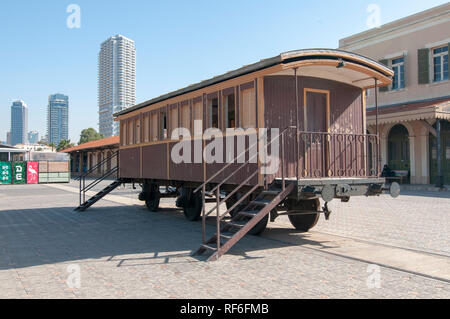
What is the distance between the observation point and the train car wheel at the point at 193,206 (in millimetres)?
10914

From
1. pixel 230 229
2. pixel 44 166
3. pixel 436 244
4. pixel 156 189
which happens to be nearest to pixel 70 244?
pixel 230 229

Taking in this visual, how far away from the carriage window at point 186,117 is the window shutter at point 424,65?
52.0 ft

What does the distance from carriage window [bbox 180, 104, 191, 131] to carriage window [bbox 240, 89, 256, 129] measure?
2.36m

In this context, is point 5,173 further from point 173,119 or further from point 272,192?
point 272,192

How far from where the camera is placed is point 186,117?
425 inches

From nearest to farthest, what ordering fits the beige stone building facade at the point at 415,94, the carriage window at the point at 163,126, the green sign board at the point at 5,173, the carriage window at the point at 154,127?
the carriage window at the point at 163,126 → the carriage window at the point at 154,127 → the beige stone building facade at the point at 415,94 → the green sign board at the point at 5,173

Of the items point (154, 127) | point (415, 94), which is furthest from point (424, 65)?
point (154, 127)

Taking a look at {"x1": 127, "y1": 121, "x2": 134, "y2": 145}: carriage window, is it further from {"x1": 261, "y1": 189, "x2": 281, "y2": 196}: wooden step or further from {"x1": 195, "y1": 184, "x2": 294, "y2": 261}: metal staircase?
{"x1": 261, "y1": 189, "x2": 281, "y2": 196}: wooden step

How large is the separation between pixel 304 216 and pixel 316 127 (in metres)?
2.12

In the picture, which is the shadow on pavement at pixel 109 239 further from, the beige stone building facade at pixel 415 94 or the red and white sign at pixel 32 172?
the red and white sign at pixel 32 172

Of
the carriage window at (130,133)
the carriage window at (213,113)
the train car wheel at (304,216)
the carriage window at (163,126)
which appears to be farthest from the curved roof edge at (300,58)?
the carriage window at (130,133)

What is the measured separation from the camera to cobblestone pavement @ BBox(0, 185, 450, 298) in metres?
4.91

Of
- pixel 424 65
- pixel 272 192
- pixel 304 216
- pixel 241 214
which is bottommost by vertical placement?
pixel 304 216
